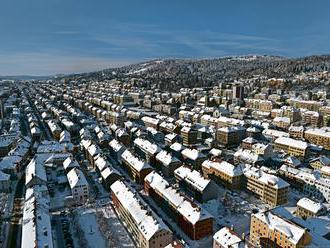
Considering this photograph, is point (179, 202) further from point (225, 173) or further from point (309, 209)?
point (309, 209)

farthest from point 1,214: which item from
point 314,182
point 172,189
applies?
point 314,182

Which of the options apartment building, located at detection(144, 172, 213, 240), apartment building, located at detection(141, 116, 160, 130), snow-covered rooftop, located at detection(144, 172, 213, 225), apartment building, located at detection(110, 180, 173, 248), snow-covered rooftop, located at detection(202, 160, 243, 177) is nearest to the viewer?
apartment building, located at detection(110, 180, 173, 248)

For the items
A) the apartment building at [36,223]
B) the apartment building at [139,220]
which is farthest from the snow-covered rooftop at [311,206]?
the apartment building at [36,223]

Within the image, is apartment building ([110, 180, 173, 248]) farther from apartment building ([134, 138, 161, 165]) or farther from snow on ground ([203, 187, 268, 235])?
apartment building ([134, 138, 161, 165])

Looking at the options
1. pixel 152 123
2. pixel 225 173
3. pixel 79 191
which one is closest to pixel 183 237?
pixel 225 173

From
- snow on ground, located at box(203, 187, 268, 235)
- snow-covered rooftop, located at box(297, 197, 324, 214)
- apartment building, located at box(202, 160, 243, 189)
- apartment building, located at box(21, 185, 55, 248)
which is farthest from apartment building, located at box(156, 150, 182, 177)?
snow-covered rooftop, located at box(297, 197, 324, 214)
